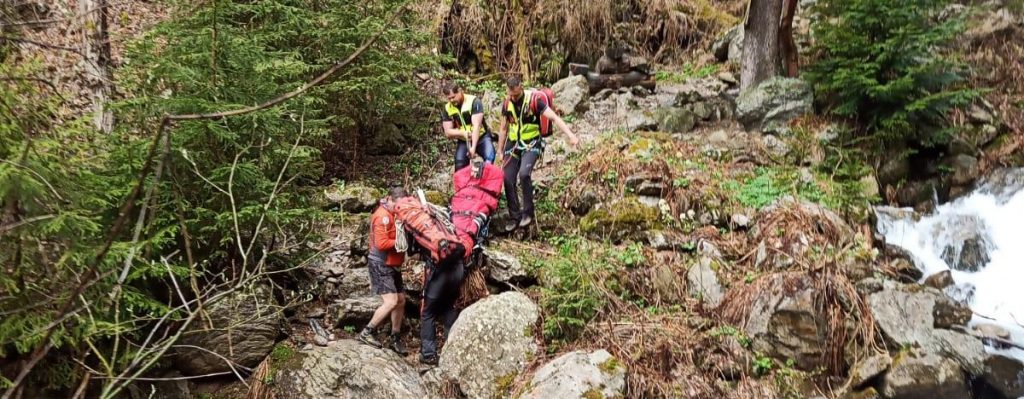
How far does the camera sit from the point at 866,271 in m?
6.09

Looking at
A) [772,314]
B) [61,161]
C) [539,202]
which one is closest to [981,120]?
[772,314]

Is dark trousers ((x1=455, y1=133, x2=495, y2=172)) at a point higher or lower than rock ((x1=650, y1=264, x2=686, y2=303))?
higher

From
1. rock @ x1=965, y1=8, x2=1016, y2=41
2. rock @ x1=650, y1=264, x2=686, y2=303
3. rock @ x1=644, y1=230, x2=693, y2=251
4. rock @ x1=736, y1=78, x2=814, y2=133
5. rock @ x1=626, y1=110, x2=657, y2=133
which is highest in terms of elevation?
rock @ x1=965, y1=8, x2=1016, y2=41

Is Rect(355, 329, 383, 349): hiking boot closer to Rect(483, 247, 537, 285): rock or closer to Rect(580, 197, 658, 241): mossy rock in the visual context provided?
Rect(483, 247, 537, 285): rock

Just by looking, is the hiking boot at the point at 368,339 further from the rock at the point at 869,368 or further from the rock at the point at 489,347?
the rock at the point at 869,368

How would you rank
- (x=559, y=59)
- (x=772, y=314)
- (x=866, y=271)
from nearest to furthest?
(x=772, y=314) → (x=866, y=271) → (x=559, y=59)

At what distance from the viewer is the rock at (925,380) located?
504 centimetres

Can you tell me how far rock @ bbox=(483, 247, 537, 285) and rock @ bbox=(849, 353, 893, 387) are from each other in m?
3.14

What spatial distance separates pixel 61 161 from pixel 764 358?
19.3ft

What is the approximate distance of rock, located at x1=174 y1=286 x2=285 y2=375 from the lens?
5.04 metres

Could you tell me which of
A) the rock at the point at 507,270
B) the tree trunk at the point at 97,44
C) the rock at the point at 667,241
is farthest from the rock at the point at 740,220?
the tree trunk at the point at 97,44

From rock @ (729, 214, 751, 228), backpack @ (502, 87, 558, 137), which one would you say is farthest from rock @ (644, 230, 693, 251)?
backpack @ (502, 87, 558, 137)

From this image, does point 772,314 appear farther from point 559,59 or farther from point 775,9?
point 559,59

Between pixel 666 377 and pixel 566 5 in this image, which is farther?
pixel 566 5
